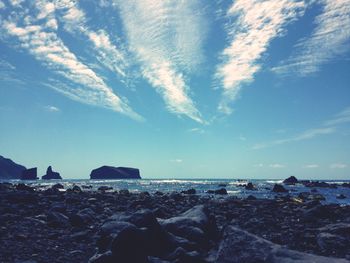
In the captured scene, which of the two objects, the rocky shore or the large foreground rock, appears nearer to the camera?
the large foreground rock

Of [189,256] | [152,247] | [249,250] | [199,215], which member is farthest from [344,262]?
[199,215]

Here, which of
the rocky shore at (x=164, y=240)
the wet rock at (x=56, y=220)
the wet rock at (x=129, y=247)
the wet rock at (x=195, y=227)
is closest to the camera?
the rocky shore at (x=164, y=240)

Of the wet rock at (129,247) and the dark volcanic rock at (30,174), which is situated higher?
the dark volcanic rock at (30,174)

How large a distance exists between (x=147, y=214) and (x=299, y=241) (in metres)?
5.64

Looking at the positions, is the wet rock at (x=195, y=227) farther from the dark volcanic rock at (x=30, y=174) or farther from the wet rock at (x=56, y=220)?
the dark volcanic rock at (x=30, y=174)

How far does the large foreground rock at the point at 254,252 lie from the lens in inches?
242

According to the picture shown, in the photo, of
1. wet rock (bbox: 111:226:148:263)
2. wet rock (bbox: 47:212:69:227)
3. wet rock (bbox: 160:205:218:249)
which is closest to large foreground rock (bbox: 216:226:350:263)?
wet rock (bbox: 111:226:148:263)

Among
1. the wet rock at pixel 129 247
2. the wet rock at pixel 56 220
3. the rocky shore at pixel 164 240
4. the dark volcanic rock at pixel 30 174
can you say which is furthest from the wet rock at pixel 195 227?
the dark volcanic rock at pixel 30 174

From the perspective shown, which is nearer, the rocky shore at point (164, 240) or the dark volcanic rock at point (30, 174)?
the rocky shore at point (164, 240)

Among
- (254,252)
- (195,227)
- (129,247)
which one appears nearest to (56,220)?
(195,227)

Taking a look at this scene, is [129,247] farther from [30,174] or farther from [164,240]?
[30,174]

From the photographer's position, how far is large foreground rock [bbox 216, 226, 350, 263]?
6.15 metres

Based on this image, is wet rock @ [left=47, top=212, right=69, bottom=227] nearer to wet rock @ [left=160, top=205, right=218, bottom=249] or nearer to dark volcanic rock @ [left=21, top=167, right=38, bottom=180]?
wet rock @ [left=160, top=205, right=218, bottom=249]

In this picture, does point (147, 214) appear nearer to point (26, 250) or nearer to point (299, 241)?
point (26, 250)
